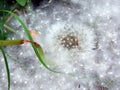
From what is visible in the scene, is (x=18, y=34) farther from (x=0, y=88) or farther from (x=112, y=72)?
(x=112, y=72)

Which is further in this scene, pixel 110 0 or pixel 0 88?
pixel 110 0

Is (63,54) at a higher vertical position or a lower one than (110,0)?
lower

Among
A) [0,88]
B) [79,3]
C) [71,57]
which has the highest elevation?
[79,3]

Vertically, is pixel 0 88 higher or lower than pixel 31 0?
lower

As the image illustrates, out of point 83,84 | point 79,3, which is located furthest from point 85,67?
point 79,3

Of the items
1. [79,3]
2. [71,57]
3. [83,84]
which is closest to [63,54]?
[71,57]

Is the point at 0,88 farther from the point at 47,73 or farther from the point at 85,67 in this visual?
the point at 85,67
